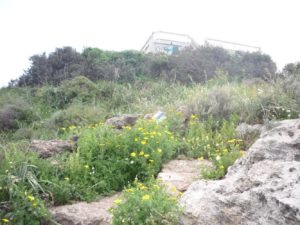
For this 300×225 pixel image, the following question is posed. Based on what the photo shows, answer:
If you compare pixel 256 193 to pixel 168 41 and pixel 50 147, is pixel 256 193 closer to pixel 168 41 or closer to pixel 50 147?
pixel 50 147

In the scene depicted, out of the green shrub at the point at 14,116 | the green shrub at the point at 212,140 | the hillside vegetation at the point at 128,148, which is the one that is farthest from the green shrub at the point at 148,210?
the green shrub at the point at 14,116

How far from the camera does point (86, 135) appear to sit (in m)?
5.13

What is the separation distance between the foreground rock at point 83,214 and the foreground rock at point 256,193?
113cm

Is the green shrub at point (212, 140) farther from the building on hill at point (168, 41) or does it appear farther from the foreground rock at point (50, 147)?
the building on hill at point (168, 41)

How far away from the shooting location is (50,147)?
17.2ft

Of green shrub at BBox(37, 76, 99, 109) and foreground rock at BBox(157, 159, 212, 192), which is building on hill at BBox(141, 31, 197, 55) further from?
foreground rock at BBox(157, 159, 212, 192)

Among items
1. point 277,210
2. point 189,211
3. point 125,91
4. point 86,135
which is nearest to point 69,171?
point 86,135

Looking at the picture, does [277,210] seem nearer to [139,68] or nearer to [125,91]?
[125,91]

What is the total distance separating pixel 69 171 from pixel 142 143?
95 centimetres

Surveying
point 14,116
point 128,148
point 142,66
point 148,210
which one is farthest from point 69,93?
point 148,210

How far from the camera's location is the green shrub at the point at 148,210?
Result: 2.88m

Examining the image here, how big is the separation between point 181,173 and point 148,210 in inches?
65.7

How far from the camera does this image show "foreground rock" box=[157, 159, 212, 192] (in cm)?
416

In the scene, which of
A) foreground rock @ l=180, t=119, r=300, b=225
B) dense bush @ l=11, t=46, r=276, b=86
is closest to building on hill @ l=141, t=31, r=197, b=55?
dense bush @ l=11, t=46, r=276, b=86
